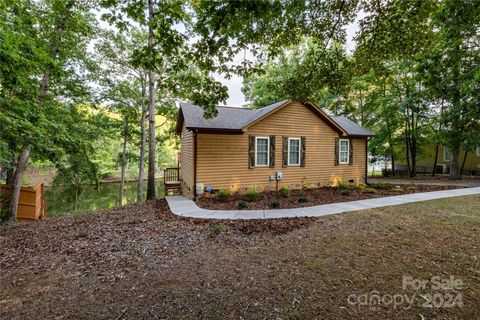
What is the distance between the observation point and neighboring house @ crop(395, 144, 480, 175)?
18625mm

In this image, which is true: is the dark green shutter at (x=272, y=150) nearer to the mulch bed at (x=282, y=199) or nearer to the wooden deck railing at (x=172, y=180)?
the mulch bed at (x=282, y=199)

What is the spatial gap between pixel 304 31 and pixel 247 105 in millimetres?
18436

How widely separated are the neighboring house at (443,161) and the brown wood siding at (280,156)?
38.9 feet

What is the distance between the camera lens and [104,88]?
11578 mm

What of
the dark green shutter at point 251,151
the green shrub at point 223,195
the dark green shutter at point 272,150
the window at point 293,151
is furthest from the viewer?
the window at point 293,151

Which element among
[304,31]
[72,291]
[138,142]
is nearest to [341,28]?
[304,31]

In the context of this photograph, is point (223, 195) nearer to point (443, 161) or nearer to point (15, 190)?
point (15, 190)

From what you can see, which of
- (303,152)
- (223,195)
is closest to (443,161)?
(303,152)

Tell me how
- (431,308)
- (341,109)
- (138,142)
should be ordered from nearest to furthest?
(431,308) → (138,142) → (341,109)

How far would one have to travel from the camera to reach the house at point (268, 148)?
370 inches

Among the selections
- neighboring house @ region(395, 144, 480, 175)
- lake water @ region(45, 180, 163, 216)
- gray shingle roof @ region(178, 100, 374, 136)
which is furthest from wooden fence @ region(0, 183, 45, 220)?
neighboring house @ region(395, 144, 480, 175)

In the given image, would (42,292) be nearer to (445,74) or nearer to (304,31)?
(304,31)

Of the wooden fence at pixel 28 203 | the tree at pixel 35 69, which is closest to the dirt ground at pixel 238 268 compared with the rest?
the tree at pixel 35 69

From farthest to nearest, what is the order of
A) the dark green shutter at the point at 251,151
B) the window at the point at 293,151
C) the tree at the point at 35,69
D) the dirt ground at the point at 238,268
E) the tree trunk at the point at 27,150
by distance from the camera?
1. the window at the point at 293,151
2. the dark green shutter at the point at 251,151
3. the tree trunk at the point at 27,150
4. the tree at the point at 35,69
5. the dirt ground at the point at 238,268
